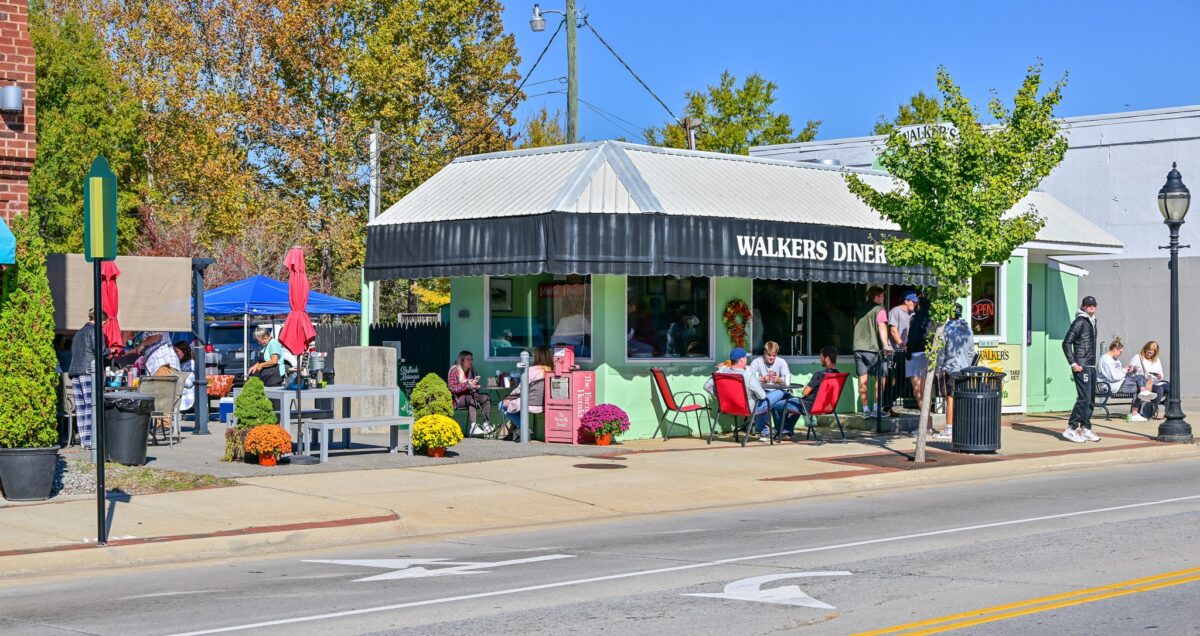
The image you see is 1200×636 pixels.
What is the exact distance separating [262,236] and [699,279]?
26.1 m

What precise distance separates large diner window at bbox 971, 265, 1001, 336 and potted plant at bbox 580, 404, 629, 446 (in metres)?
7.97

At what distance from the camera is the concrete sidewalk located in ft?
37.3

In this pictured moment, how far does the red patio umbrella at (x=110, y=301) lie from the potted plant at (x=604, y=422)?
6.75m

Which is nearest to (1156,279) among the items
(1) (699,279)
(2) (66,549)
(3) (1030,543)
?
(1) (699,279)

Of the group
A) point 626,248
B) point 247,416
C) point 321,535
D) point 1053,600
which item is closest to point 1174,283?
point 626,248

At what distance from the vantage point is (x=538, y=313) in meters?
20.3

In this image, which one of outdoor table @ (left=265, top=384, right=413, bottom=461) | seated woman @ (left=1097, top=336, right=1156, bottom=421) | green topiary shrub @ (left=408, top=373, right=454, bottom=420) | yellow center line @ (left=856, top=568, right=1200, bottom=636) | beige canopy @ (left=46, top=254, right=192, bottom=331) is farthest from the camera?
seated woman @ (left=1097, top=336, right=1156, bottom=421)

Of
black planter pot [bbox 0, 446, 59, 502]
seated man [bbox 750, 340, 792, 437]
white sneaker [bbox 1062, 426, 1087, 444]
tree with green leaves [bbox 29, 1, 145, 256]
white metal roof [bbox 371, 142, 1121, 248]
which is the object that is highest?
tree with green leaves [bbox 29, 1, 145, 256]

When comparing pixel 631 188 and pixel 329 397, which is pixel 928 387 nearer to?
pixel 631 188

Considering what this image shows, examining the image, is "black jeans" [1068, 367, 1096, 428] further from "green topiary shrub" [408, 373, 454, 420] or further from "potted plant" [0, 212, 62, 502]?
"potted plant" [0, 212, 62, 502]

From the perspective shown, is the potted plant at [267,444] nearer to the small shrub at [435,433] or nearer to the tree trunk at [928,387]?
the small shrub at [435,433]

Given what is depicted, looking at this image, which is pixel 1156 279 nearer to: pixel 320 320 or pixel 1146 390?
pixel 1146 390

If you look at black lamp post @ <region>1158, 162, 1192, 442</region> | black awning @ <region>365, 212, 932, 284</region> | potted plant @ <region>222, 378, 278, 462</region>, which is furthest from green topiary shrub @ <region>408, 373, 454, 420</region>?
black lamp post @ <region>1158, 162, 1192, 442</region>

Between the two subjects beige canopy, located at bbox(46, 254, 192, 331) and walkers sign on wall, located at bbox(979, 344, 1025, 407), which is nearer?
beige canopy, located at bbox(46, 254, 192, 331)
